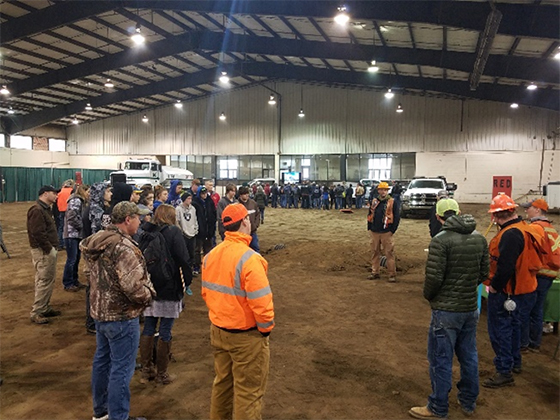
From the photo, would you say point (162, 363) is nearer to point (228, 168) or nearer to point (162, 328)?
point (162, 328)

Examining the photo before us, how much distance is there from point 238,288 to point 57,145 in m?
40.2

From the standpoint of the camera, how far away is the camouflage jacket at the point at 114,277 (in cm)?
281

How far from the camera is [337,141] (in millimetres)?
29531

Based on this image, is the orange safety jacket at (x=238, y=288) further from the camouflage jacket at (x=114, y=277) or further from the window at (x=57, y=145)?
the window at (x=57, y=145)

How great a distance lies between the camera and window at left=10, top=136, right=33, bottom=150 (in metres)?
32.4

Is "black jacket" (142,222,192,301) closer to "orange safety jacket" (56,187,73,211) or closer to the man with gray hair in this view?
the man with gray hair

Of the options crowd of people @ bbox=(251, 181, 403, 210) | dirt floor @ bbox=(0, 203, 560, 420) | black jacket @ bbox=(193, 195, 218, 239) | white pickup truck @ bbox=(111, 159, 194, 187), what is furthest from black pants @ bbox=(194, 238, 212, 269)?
crowd of people @ bbox=(251, 181, 403, 210)

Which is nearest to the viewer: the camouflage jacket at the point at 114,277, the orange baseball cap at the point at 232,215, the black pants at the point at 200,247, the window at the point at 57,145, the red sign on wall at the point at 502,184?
the orange baseball cap at the point at 232,215

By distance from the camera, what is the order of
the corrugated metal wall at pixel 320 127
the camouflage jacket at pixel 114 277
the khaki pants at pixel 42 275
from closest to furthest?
the camouflage jacket at pixel 114 277
the khaki pants at pixel 42 275
the corrugated metal wall at pixel 320 127

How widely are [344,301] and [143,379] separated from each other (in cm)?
361

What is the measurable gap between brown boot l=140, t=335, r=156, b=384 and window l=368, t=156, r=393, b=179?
27.1 metres

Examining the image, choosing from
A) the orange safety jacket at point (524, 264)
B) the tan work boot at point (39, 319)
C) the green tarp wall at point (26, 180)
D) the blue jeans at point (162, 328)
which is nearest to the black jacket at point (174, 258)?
the blue jeans at point (162, 328)

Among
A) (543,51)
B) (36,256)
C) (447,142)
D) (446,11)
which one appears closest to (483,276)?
(36,256)

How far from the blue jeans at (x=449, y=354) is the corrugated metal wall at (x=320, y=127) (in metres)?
26.4
